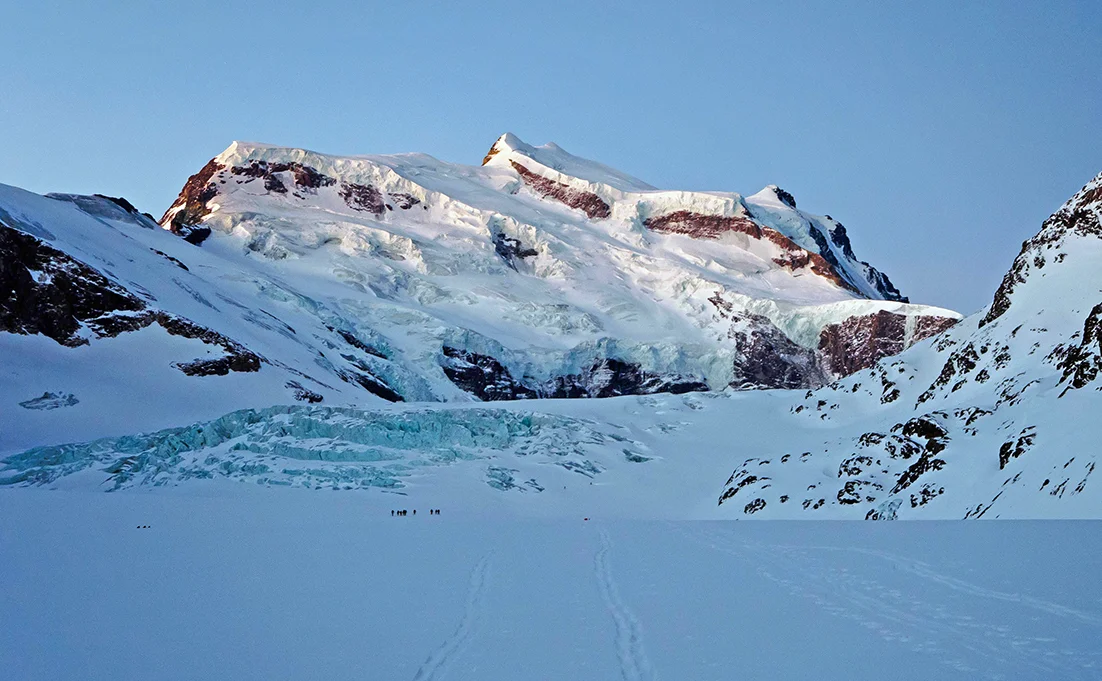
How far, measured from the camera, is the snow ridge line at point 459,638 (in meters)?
9.52

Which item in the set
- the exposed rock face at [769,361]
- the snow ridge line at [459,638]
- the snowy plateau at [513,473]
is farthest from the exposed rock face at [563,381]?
the snow ridge line at [459,638]

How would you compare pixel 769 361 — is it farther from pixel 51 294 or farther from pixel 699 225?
pixel 51 294

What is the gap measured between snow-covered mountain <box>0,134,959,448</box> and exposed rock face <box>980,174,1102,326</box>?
40559 millimetres

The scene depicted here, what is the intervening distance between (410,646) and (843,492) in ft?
92.2

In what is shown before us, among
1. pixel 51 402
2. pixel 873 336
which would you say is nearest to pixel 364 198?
pixel 873 336

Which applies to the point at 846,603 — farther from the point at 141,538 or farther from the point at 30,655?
the point at 141,538

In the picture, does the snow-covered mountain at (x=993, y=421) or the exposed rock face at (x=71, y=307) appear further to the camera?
the exposed rock face at (x=71, y=307)

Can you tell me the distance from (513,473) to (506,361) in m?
74.7

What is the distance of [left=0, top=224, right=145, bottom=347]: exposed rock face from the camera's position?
221 feet

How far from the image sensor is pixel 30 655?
10.2 metres

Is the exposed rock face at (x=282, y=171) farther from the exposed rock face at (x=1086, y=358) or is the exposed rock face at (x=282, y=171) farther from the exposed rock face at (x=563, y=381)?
the exposed rock face at (x=1086, y=358)

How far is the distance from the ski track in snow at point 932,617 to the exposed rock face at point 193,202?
141459mm

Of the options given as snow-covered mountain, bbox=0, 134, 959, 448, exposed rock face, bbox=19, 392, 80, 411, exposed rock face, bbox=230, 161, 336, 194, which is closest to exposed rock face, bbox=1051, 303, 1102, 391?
snow-covered mountain, bbox=0, 134, 959, 448

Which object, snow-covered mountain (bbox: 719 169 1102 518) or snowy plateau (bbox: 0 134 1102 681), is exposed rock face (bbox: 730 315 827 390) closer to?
snowy plateau (bbox: 0 134 1102 681)
